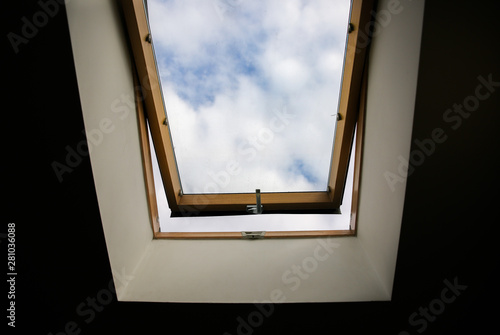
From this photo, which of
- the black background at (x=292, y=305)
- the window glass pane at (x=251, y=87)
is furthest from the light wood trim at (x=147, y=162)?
the black background at (x=292, y=305)

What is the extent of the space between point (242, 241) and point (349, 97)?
1.01 metres

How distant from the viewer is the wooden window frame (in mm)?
1447

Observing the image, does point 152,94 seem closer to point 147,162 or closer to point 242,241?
point 147,162

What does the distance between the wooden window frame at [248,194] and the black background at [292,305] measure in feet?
1.59

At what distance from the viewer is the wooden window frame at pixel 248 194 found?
1447mm

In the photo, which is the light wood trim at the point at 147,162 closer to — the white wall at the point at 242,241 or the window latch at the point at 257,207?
the white wall at the point at 242,241

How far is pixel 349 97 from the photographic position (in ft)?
5.19

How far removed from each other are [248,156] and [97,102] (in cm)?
88

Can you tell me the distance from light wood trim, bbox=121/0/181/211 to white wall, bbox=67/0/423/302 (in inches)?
3.0

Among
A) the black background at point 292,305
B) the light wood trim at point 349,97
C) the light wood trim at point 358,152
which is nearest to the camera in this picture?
Result: the black background at point 292,305

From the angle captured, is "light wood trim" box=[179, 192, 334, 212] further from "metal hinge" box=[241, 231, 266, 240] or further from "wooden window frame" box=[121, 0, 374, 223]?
"metal hinge" box=[241, 231, 266, 240]

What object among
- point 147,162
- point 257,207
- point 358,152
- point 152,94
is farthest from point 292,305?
point 152,94

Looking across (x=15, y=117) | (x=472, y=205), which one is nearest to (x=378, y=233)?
(x=472, y=205)

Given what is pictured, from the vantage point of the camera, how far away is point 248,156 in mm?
1799
